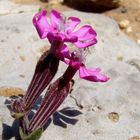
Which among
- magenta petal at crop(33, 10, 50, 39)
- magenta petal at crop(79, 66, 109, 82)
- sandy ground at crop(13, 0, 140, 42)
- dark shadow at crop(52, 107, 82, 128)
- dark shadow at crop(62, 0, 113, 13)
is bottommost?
dark shadow at crop(62, 0, 113, 13)

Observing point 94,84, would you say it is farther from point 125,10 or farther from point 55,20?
point 125,10

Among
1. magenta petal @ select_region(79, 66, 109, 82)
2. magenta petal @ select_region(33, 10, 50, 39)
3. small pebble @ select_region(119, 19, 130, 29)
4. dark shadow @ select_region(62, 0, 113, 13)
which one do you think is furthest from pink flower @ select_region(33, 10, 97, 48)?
dark shadow @ select_region(62, 0, 113, 13)

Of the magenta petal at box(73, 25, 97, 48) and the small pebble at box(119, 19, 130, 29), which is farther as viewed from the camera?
the small pebble at box(119, 19, 130, 29)

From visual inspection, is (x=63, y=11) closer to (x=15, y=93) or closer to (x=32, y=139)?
(x=15, y=93)

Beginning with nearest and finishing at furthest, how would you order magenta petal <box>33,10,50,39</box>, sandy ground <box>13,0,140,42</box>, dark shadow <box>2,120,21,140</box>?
magenta petal <box>33,10,50,39</box>
dark shadow <box>2,120,21,140</box>
sandy ground <box>13,0,140,42</box>

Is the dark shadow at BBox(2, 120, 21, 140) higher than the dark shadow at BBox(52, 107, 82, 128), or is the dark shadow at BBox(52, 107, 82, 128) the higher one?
the dark shadow at BBox(2, 120, 21, 140)

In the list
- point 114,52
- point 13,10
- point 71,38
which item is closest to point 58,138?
point 71,38

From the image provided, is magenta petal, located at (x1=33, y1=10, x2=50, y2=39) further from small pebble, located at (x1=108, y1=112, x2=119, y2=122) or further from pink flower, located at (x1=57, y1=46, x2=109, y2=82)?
small pebble, located at (x1=108, y1=112, x2=119, y2=122)
